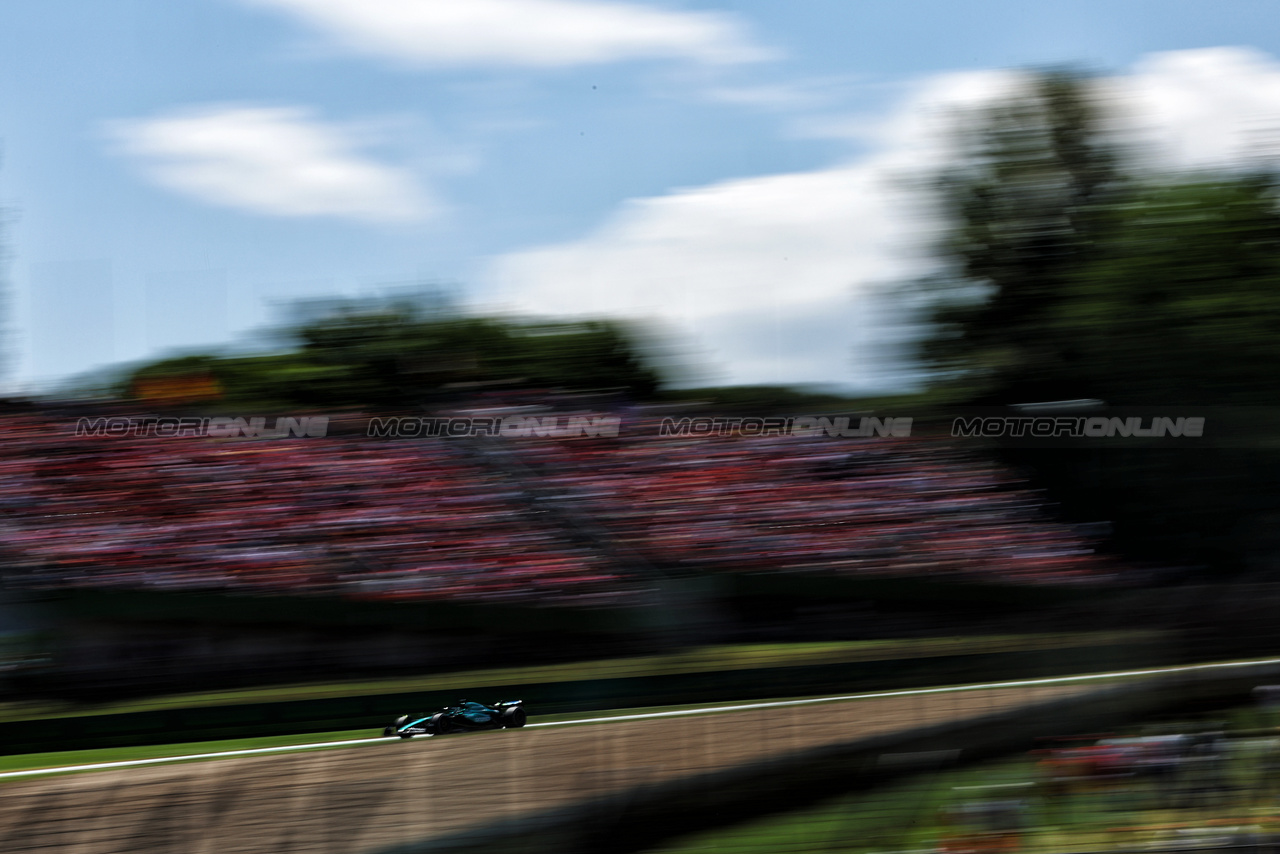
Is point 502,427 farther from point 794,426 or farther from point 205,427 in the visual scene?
point 794,426

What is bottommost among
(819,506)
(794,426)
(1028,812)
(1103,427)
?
(1028,812)

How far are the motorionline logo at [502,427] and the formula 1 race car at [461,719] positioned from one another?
3.40 metres

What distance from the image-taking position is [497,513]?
274 inches

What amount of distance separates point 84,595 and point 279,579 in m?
0.87

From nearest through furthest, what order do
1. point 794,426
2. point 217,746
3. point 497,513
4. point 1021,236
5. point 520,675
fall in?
point 217,746 → point 520,675 → point 497,513 → point 794,426 → point 1021,236

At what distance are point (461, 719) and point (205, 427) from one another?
4056mm

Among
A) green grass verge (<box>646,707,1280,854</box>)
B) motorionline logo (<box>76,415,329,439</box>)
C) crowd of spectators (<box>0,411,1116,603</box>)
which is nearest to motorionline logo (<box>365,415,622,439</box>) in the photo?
crowd of spectators (<box>0,411,1116,603</box>)

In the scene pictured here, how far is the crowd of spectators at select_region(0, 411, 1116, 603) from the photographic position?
18.7 feet

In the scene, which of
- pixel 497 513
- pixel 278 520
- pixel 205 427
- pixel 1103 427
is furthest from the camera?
pixel 1103 427

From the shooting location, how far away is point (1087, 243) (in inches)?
371

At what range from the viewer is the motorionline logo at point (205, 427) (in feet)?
23.7

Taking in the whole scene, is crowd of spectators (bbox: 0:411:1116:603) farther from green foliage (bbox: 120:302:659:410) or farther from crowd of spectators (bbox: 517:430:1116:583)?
green foliage (bbox: 120:302:659:410)

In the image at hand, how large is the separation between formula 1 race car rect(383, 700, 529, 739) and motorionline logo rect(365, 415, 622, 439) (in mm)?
3403

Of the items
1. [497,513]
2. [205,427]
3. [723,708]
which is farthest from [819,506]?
[205,427]
